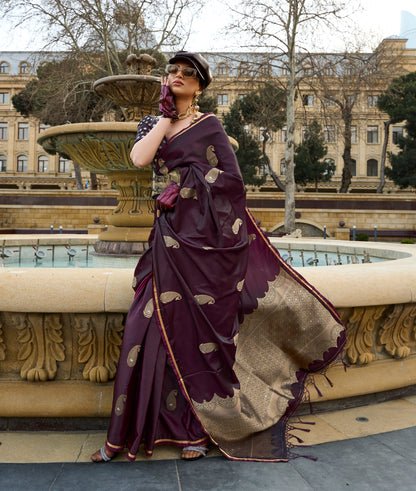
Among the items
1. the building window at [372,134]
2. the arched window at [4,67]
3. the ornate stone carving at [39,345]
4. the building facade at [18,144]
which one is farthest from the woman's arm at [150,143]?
the arched window at [4,67]

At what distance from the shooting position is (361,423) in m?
2.55

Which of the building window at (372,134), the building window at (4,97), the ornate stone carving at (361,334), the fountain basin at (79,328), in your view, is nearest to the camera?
the fountain basin at (79,328)

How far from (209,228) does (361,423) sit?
1.50 m

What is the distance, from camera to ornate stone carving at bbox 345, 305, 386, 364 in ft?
8.98

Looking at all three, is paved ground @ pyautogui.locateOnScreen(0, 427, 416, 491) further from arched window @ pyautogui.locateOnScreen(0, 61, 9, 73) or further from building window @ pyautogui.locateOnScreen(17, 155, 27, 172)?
arched window @ pyautogui.locateOnScreen(0, 61, 9, 73)

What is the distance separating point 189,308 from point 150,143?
0.84 m

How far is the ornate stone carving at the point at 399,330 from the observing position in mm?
2824

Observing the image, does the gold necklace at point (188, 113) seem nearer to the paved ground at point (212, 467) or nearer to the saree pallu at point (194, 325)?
the saree pallu at point (194, 325)

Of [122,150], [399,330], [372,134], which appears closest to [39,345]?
[399,330]

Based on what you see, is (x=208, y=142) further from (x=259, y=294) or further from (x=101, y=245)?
(x=101, y=245)

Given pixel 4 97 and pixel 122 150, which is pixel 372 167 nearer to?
pixel 4 97

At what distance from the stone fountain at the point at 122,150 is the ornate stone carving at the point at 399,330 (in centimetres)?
309

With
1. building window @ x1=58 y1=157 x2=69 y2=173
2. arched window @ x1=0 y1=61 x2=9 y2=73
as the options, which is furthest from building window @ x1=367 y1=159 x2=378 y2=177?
arched window @ x1=0 y1=61 x2=9 y2=73

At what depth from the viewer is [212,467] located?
204 cm
